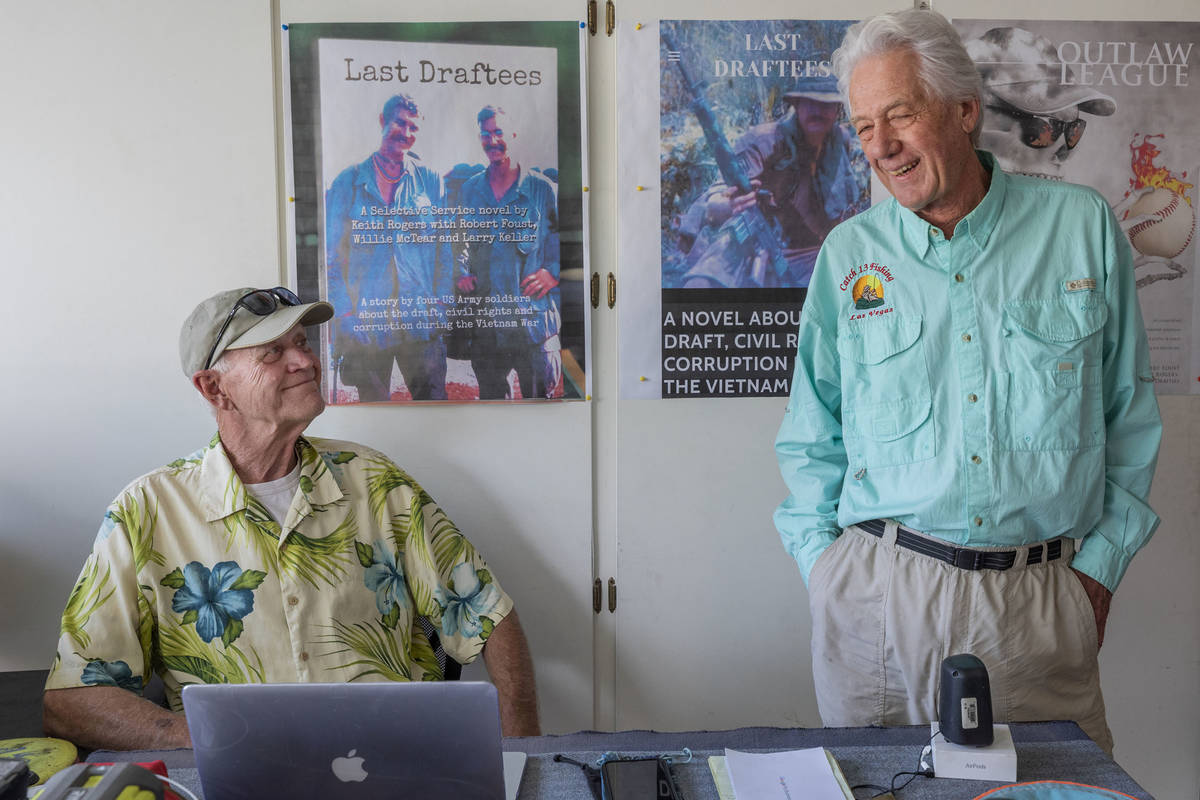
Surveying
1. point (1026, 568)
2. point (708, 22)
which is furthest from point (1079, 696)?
point (708, 22)

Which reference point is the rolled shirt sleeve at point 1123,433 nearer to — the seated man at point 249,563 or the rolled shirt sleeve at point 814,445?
the rolled shirt sleeve at point 814,445

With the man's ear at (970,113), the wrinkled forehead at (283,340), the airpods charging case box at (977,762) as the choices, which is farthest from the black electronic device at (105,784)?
the man's ear at (970,113)

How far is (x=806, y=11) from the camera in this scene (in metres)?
2.22

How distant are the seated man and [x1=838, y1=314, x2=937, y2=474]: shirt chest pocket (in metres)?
0.91

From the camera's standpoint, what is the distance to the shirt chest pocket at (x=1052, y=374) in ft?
5.27

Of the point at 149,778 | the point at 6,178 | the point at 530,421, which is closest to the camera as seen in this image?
the point at 149,778

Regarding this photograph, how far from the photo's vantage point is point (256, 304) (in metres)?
1.91

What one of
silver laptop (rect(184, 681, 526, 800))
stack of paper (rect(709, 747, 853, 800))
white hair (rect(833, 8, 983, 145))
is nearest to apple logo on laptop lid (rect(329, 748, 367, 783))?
silver laptop (rect(184, 681, 526, 800))

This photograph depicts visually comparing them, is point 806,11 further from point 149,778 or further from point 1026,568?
point 149,778

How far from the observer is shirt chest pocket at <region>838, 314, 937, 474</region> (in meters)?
1.67

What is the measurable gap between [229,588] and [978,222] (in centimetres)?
164

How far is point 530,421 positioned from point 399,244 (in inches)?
21.7

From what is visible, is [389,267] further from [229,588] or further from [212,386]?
[229,588]

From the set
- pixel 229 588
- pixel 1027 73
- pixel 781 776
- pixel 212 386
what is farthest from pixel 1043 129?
pixel 229 588
